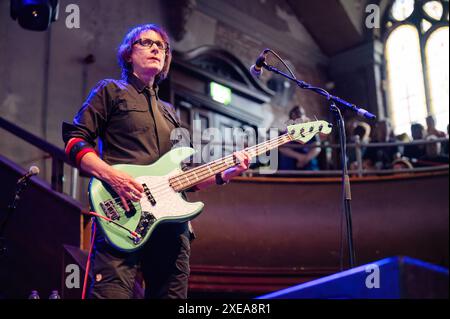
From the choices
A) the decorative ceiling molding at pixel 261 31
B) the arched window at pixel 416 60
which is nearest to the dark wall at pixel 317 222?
the decorative ceiling molding at pixel 261 31

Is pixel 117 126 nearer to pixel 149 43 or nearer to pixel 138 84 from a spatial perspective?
pixel 138 84

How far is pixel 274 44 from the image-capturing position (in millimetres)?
10742

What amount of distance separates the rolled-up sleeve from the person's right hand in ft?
0.89

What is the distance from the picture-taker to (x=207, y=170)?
9.83ft

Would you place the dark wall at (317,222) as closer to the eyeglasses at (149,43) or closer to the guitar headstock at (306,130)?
the guitar headstock at (306,130)

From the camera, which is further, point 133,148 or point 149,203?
point 133,148

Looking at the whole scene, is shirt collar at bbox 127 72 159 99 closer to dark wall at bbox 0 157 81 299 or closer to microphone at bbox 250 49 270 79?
microphone at bbox 250 49 270 79

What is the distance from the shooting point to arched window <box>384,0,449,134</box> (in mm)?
11031

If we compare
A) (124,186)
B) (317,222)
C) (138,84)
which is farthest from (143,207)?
(317,222)

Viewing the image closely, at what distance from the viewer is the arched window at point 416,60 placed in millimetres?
11031

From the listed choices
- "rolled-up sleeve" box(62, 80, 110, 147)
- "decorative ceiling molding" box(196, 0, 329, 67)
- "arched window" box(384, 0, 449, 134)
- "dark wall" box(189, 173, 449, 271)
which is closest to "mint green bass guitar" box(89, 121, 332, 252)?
"rolled-up sleeve" box(62, 80, 110, 147)

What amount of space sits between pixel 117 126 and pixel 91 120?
125 mm

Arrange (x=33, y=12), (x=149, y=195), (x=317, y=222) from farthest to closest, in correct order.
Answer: (x=317, y=222) → (x=33, y=12) → (x=149, y=195)

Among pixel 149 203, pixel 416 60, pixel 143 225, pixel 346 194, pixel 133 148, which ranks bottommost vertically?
pixel 143 225
